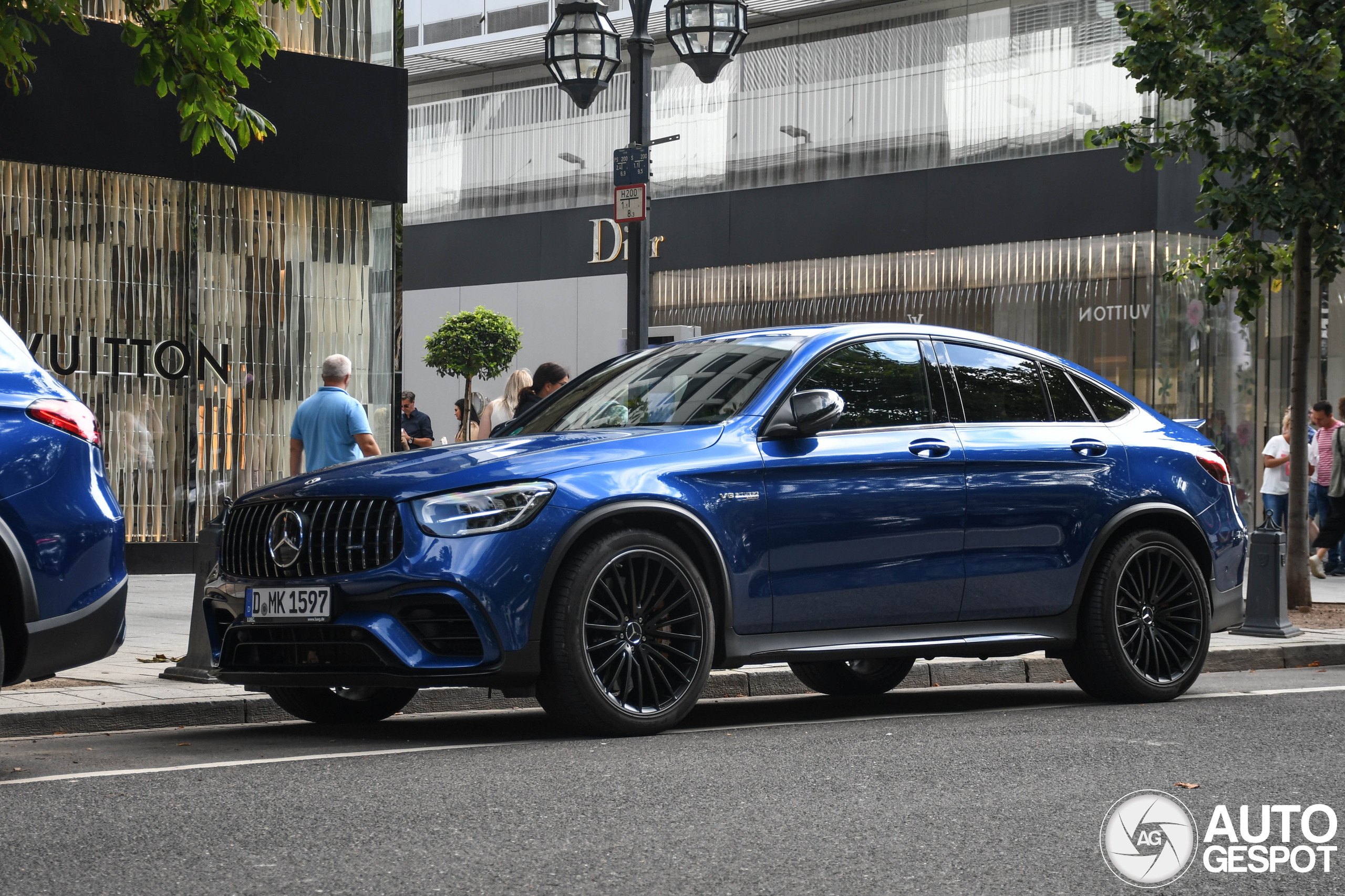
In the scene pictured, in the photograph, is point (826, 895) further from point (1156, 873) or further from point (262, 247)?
point (262, 247)

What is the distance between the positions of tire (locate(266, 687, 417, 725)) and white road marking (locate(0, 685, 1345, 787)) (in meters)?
0.85

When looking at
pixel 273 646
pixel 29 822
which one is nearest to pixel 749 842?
pixel 29 822

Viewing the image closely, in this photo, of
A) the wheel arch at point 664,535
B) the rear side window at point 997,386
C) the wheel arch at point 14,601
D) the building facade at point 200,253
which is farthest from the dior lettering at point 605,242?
the wheel arch at point 14,601

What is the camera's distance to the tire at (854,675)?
8.86 metres

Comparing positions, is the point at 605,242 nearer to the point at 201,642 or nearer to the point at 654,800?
the point at 201,642

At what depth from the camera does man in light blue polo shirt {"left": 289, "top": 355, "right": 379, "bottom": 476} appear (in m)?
10.5

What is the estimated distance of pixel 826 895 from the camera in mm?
4262

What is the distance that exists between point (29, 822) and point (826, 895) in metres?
2.38

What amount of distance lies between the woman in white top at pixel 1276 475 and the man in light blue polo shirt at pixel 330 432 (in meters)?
11.8

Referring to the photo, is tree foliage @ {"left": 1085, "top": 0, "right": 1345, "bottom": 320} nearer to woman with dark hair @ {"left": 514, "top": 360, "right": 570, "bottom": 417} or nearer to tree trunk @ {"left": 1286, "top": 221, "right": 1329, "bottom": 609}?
tree trunk @ {"left": 1286, "top": 221, "right": 1329, "bottom": 609}

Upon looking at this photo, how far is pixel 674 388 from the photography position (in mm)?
7590

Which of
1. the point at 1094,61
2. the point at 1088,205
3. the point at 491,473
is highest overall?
the point at 1094,61

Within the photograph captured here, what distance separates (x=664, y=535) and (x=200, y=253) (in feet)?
33.2

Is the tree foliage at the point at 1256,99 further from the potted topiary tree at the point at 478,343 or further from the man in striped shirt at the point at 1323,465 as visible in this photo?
the potted topiary tree at the point at 478,343
